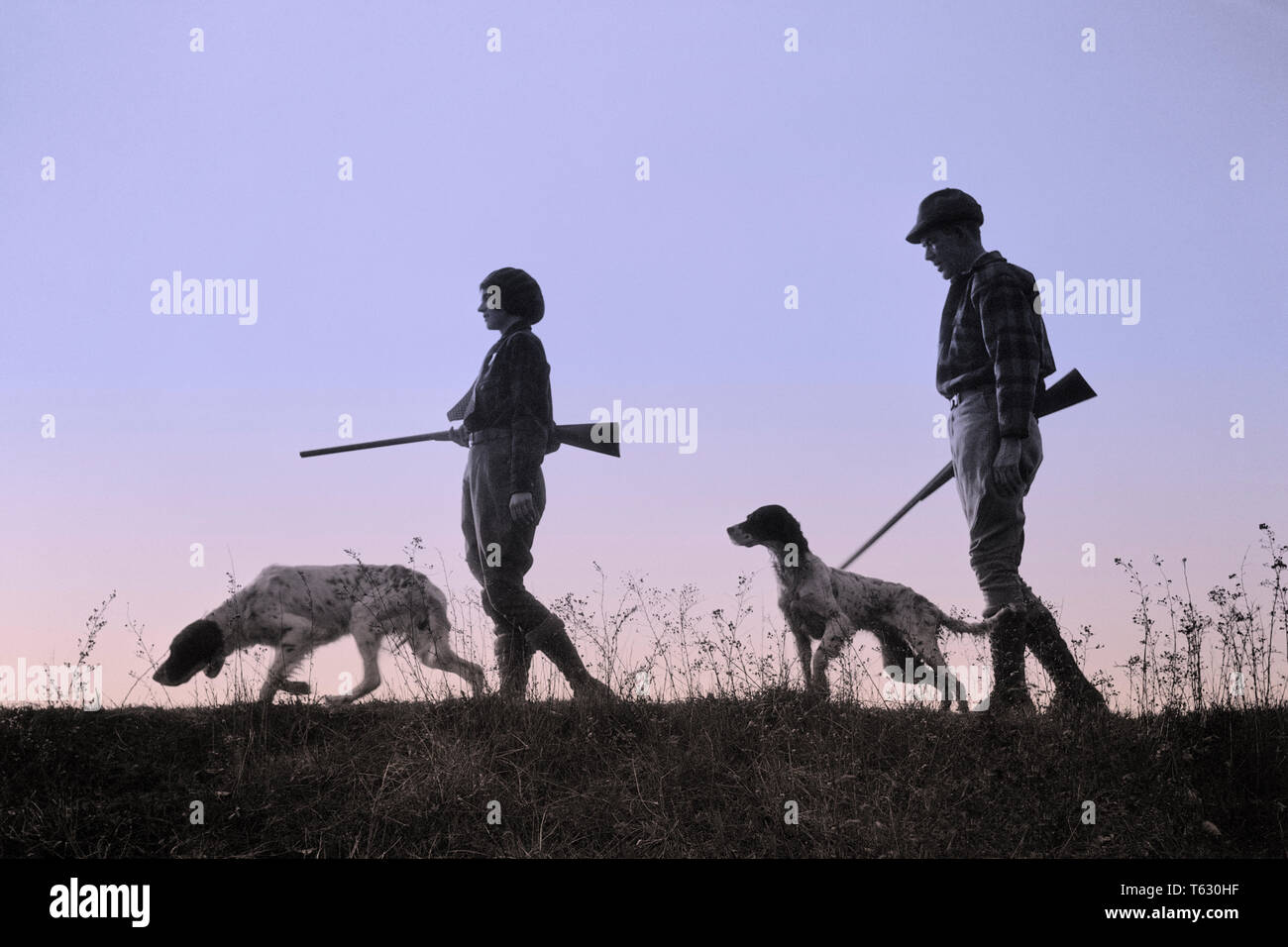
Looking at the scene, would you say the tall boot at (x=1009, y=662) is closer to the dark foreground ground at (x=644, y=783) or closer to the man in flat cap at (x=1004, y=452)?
the man in flat cap at (x=1004, y=452)

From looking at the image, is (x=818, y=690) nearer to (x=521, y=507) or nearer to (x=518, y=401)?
(x=521, y=507)

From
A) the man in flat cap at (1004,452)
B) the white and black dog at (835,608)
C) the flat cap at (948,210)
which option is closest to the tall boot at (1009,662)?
the man in flat cap at (1004,452)

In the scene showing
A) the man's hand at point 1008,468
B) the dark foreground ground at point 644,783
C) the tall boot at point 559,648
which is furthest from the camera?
the tall boot at point 559,648

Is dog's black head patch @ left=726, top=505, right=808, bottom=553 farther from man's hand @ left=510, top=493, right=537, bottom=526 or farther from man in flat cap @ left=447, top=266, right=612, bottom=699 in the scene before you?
man's hand @ left=510, top=493, right=537, bottom=526

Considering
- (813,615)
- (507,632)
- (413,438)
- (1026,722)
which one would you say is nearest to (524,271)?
(413,438)

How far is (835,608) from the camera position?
29.5 ft

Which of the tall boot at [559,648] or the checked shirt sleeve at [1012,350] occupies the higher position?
the checked shirt sleeve at [1012,350]

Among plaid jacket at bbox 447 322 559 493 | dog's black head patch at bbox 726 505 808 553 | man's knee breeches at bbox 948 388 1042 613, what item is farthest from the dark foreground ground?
plaid jacket at bbox 447 322 559 493

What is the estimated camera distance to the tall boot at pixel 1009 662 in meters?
7.59

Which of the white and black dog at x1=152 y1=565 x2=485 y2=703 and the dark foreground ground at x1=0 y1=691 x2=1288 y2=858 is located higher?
the white and black dog at x1=152 y1=565 x2=485 y2=703

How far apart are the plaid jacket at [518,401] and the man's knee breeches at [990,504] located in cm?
306

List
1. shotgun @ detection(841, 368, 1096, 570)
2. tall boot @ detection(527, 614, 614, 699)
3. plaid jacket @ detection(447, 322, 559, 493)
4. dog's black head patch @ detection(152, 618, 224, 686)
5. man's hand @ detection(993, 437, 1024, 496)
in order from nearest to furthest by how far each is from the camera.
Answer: man's hand @ detection(993, 437, 1024, 496)
shotgun @ detection(841, 368, 1096, 570)
tall boot @ detection(527, 614, 614, 699)
plaid jacket @ detection(447, 322, 559, 493)
dog's black head patch @ detection(152, 618, 224, 686)

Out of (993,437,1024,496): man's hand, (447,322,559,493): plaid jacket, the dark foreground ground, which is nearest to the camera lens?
the dark foreground ground

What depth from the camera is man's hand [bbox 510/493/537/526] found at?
8.32 m
